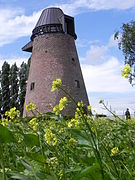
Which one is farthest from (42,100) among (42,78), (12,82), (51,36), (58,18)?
(12,82)

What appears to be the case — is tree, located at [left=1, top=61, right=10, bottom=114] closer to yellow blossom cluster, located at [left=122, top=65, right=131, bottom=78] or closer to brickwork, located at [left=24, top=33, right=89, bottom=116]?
brickwork, located at [left=24, top=33, right=89, bottom=116]

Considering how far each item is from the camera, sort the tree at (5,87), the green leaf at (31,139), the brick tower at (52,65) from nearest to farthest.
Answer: the green leaf at (31,139) < the brick tower at (52,65) < the tree at (5,87)

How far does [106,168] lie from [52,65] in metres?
18.4

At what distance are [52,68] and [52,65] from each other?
0.22m

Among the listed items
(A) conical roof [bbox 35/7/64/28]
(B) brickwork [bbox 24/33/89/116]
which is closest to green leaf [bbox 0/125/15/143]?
(B) brickwork [bbox 24/33/89/116]

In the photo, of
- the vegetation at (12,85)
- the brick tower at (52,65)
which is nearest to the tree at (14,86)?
the vegetation at (12,85)

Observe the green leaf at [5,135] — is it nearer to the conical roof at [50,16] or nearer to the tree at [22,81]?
the conical roof at [50,16]

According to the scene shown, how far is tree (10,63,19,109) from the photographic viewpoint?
94.6ft

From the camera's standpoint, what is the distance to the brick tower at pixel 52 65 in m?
18.4

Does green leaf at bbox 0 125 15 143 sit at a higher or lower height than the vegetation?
lower

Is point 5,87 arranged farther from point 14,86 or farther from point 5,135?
point 5,135

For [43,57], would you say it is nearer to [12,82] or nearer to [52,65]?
[52,65]

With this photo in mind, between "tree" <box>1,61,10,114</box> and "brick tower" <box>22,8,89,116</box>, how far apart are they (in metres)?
10.1

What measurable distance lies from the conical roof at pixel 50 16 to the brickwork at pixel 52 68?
1.55 m
